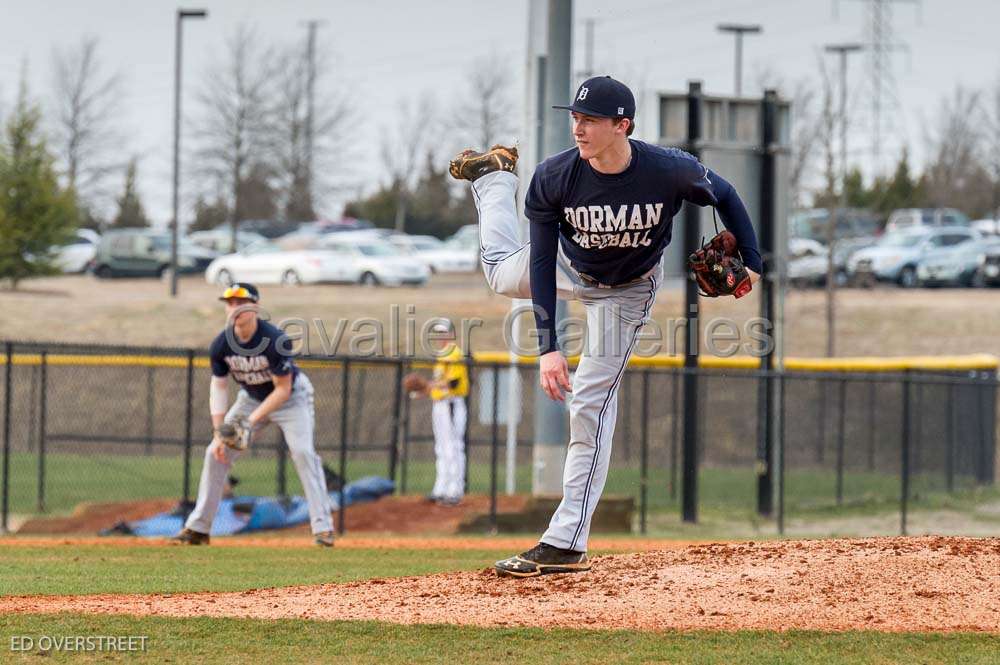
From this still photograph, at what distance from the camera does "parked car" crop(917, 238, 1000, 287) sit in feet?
130

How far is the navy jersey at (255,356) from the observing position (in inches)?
412

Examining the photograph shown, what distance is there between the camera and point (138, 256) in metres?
43.1

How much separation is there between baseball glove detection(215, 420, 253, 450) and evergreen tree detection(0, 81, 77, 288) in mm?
27556

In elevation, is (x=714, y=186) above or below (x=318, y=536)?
above

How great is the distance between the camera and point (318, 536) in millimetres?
11203

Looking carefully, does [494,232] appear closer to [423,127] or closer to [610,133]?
[610,133]

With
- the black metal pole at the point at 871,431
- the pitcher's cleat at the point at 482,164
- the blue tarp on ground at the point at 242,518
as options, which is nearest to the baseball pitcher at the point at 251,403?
the blue tarp on ground at the point at 242,518

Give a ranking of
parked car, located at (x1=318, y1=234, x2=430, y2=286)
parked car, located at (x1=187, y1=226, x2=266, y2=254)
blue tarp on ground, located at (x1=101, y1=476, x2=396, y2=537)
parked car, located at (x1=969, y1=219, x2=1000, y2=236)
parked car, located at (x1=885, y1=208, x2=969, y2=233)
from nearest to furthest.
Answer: blue tarp on ground, located at (x1=101, y1=476, x2=396, y2=537) < parked car, located at (x1=318, y1=234, x2=430, y2=286) < parked car, located at (x1=187, y1=226, x2=266, y2=254) < parked car, located at (x1=969, y1=219, x2=1000, y2=236) < parked car, located at (x1=885, y1=208, x2=969, y2=233)

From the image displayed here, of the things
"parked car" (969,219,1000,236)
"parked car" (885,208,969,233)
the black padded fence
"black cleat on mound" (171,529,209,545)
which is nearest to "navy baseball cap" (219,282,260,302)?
"black cleat on mound" (171,529,209,545)

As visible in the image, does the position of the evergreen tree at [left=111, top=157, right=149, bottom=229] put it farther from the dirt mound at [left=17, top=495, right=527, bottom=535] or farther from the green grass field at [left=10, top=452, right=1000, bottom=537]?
the dirt mound at [left=17, top=495, right=527, bottom=535]

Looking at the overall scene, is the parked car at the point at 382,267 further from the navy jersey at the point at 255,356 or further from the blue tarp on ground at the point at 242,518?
the navy jersey at the point at 255,356

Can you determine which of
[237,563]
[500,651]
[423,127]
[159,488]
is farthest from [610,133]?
[423,127]

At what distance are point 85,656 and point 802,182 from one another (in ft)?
138

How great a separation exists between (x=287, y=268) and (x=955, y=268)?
1933 centimetres
